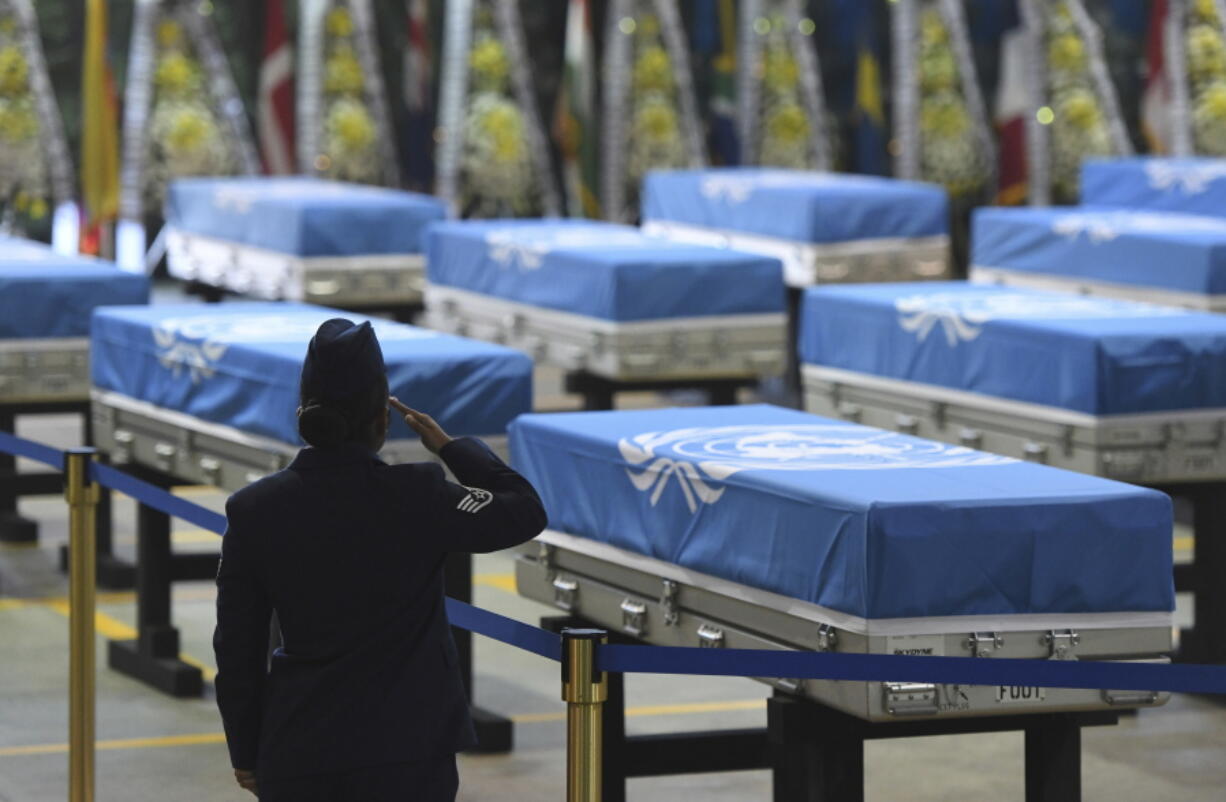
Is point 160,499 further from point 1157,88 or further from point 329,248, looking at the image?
point 1157,88

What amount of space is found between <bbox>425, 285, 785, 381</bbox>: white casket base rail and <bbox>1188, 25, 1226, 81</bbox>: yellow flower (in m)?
8.64

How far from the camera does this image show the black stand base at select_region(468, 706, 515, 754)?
738 cm

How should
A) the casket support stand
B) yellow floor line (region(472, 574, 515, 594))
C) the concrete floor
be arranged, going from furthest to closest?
yellow floor line (region(472, 574, 515, 594)) < the concrete floor < the casket support stand

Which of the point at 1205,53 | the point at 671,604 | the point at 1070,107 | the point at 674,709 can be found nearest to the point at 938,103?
the point at 1070,107

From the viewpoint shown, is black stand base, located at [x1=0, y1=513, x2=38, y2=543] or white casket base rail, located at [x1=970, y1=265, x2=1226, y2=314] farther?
black stand base, located at [x1=0, y1=513, x2=38, y2=543]

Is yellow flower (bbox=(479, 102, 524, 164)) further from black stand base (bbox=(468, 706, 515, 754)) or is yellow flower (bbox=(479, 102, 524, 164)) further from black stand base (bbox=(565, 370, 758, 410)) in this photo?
black stand base (bbox=(468, 706, 515, 754))

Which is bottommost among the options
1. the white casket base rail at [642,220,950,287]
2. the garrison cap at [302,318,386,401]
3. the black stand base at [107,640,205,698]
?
the black stand base at [107,640,205,698]

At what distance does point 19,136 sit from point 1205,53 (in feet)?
29.9

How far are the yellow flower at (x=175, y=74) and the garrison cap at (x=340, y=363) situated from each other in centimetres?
1556

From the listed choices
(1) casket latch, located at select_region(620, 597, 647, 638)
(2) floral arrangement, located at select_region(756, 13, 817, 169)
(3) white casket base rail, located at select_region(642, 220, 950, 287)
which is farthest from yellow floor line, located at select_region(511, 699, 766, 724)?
(2) floral arrangement, located at select_region(756, 13, 817, 169)

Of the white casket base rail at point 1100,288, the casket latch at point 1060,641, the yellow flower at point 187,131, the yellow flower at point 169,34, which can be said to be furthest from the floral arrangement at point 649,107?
the casket latch at point 1060,641

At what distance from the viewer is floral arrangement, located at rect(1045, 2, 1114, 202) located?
1936 cm

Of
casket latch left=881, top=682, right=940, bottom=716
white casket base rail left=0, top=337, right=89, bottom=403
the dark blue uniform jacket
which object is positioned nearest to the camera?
the dark blue uniform jacket

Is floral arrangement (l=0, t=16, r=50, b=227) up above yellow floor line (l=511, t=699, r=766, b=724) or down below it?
above
